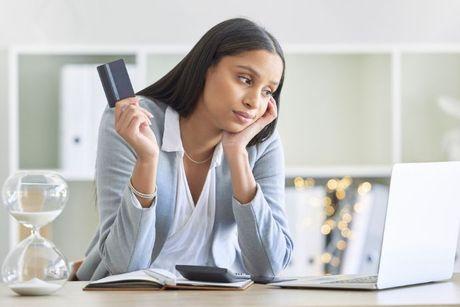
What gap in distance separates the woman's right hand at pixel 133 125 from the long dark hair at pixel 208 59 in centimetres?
28

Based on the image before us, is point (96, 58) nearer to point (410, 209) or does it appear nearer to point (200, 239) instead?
point (200, 239)

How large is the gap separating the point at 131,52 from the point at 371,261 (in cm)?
126

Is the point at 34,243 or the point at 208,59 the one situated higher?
the point at 208,59

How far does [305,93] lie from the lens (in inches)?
153

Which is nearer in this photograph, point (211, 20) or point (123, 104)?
point (123, 104)

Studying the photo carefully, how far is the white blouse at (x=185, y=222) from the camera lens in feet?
6.53

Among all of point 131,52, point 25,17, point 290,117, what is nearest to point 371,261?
point 290,117

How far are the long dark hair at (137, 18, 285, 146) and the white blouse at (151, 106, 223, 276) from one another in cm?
7

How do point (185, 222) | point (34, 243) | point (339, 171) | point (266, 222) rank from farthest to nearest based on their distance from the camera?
point (339, 171), point (185, 222), point (266, 222), point (34, 243)

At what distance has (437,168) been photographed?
1.64 meters

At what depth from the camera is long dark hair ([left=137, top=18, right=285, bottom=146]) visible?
197 cm

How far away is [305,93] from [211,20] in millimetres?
498

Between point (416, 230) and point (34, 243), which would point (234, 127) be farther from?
point (34, 243)

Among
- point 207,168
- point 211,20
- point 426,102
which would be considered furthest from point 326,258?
point 207,168
